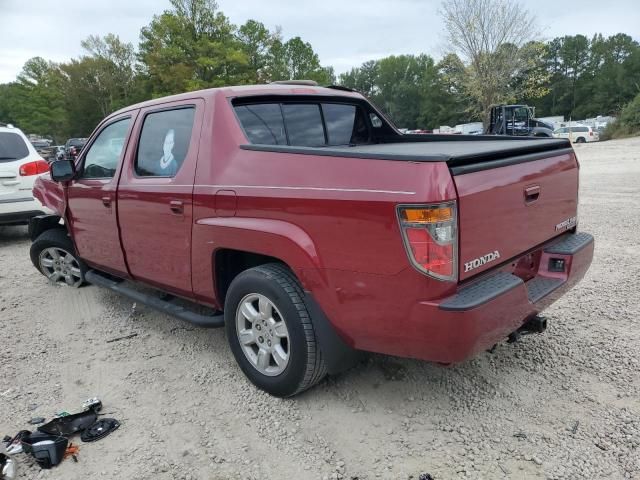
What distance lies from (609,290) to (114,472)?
4251 mm

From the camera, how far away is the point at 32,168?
757cm

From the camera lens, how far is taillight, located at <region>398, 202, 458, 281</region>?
213 centimetres

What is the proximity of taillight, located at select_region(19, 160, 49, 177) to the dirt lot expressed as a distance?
4.04 m

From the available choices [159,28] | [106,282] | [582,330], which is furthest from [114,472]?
[159,28]

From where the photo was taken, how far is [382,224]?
87.4 inches

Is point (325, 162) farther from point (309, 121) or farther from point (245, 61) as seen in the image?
point (245, 61)

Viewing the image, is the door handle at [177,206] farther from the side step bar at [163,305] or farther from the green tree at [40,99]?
the green tree at [40,99]

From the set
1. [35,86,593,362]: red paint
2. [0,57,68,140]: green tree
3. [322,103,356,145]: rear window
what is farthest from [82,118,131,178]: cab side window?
[0,57,68,140]: green tree

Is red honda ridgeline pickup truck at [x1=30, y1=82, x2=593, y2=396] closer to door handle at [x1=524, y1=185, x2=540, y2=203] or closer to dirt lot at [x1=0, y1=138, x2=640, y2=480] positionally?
door handle at [x1=524, y1=185, x2=540, y2=203]

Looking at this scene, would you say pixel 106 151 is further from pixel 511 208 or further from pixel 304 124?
pixel 511 208

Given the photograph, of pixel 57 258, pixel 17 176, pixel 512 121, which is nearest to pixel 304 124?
pixel 57 258

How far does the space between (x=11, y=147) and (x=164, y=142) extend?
18.3 ft

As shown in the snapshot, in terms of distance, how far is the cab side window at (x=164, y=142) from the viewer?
3.30 m

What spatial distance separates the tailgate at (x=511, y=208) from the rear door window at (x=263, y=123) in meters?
1.51
